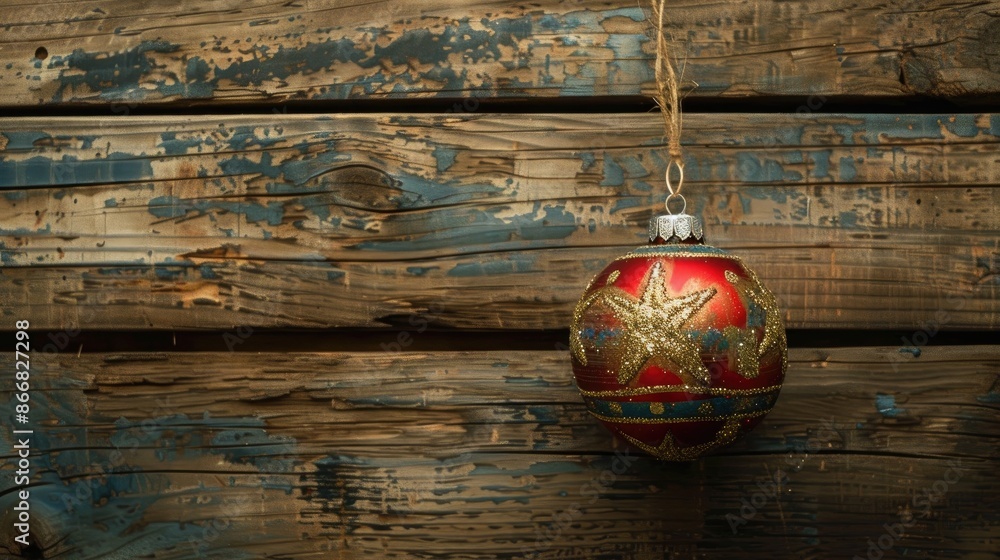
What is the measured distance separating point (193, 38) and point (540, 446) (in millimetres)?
972

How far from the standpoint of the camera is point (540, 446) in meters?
1.48

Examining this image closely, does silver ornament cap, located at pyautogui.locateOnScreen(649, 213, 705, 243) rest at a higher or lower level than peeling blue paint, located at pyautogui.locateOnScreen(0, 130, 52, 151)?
lower

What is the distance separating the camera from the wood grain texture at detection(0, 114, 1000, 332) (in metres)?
1.46

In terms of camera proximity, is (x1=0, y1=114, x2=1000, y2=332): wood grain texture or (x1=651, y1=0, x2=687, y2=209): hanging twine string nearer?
(x1=651, y1=0, x2=687, y2=209): hanging twine string

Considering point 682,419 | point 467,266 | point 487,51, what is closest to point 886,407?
point 682,419

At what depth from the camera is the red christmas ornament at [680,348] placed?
1.12m

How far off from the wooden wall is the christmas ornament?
0.93 ft

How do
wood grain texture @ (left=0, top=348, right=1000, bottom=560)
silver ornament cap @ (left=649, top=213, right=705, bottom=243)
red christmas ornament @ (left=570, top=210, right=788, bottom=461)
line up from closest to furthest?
red christmas ornament @ (left=570, top=210, right=788, bottom=461)
silver ornament cap @ (left=649, top=213, right=705, bottom=243)
wood grain texture @ (left=0, top=348, right=1000, bottom=560)

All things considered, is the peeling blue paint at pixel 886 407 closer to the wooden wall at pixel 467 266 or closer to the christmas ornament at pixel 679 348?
the wooden wall at pixel 467 266

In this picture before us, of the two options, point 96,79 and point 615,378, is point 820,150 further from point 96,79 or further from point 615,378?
point 96,79

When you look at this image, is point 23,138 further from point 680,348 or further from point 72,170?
point 680,348

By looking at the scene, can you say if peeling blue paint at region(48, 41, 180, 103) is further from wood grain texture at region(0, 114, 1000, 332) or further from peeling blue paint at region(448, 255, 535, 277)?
peeling blue paint at region(448, 255, 535, 277)

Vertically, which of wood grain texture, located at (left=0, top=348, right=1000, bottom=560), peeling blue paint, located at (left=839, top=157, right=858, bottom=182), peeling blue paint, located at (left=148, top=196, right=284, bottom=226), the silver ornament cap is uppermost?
peeling blue paint, located at (left=839, top=157, right=858, bottom=182)

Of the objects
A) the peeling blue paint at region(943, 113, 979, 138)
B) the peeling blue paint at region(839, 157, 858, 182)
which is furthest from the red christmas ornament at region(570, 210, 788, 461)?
the peeling blue paint at region(943, 113, 979, 138)
